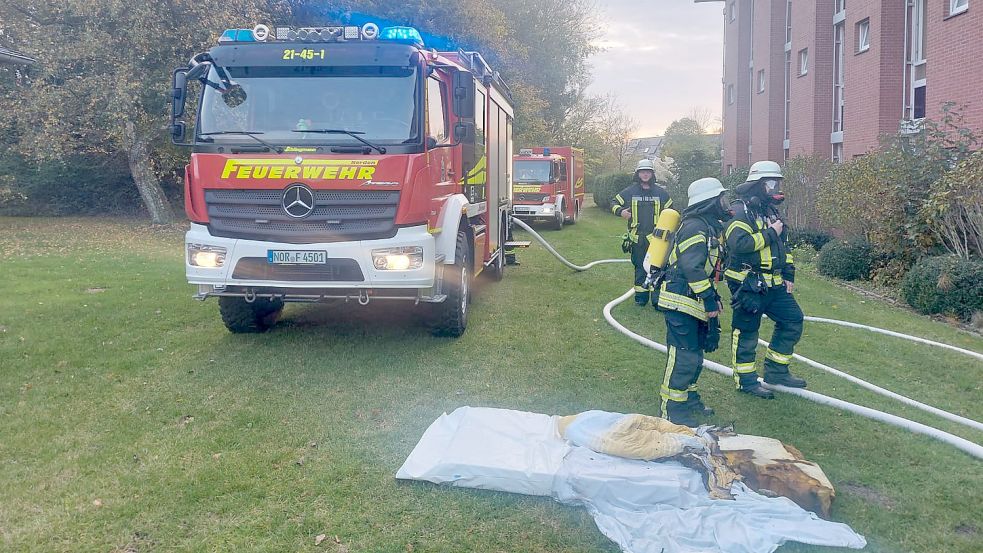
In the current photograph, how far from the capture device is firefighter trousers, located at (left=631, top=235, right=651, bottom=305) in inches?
366

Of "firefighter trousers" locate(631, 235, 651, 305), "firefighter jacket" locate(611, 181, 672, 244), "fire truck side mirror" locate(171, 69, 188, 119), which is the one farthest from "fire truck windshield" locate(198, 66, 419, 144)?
"firefighter trousers" locate(631, 235, 651, 305)

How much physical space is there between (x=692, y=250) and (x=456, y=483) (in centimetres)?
219

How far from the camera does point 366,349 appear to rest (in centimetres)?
708

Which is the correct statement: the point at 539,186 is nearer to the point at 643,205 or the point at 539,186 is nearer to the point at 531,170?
the point at 531,170

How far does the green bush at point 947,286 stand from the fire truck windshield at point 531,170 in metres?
13.8

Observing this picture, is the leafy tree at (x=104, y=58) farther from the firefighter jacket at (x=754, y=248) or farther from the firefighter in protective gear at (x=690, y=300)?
the firefighter in protective gear at (x=690, y=300)

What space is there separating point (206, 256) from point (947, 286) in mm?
8367

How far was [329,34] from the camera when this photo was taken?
21.7ft

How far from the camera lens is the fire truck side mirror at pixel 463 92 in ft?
22.0

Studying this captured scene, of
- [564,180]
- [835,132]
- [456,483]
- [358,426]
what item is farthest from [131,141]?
[835,132]

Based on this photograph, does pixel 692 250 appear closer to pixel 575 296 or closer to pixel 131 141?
pixel 575 296

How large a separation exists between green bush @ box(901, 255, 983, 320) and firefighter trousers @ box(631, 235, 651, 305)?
3468 mm

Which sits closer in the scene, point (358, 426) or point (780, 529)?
point (780, 529)

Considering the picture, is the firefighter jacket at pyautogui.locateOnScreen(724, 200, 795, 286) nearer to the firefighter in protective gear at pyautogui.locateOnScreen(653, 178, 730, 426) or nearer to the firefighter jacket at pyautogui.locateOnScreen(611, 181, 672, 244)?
the firefighter in protective gear at pyautogui.locateOnScreen(653, 178, 730, 426)
